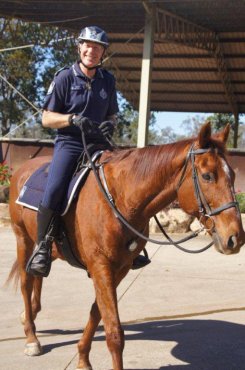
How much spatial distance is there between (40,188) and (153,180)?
4.74 feet

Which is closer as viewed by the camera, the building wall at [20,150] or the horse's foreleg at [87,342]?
the horse's foreleg at [87,342]

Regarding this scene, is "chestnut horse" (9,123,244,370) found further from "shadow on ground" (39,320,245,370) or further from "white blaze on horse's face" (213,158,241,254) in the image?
"shadow on ground" (39,320,245,370)

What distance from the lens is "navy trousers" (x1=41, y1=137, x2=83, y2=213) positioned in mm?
4758

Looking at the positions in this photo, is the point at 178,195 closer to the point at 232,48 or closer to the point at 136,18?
the point at 136,18

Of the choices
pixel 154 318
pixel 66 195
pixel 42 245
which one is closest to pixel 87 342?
pixel 42 245

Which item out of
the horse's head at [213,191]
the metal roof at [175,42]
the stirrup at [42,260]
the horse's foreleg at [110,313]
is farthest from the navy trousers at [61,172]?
the metal roof at [175,42]

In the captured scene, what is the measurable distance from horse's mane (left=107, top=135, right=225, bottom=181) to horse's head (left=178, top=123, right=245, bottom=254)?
0.07 meters

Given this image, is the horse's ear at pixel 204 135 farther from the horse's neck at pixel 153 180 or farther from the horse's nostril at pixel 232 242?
the horse's nostril at pixel 232 242

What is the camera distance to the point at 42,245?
4.92 m

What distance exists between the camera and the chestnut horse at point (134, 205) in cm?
375

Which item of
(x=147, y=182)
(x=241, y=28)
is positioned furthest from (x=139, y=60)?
(x=147, y=182)

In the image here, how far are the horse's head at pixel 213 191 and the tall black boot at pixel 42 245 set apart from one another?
1.35 m

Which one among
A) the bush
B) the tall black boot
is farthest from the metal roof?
the tall black boot

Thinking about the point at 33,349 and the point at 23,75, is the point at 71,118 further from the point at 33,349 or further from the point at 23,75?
A: the point at 23,75
